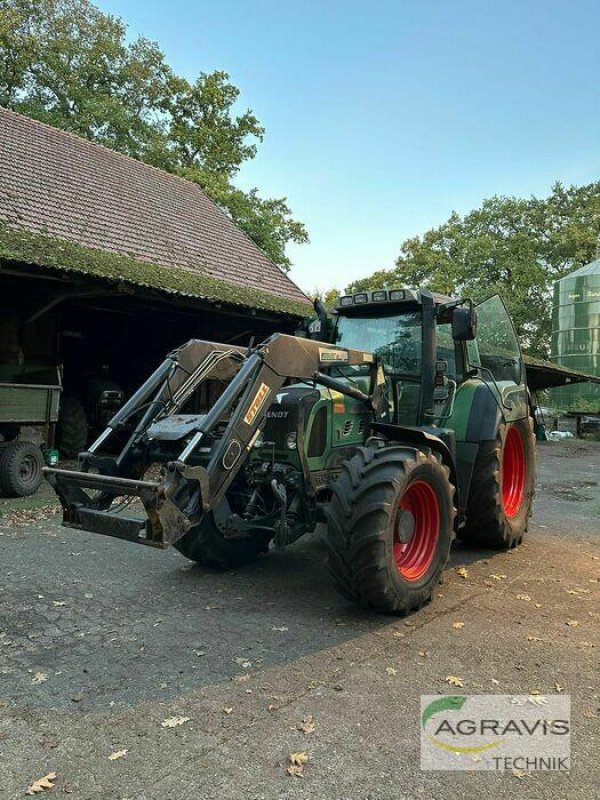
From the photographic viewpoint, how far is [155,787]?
2.51 meters

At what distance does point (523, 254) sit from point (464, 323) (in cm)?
3345

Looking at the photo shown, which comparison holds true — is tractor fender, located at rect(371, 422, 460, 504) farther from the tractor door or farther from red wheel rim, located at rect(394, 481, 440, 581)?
the tractor door

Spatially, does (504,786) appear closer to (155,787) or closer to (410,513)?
(155,787)

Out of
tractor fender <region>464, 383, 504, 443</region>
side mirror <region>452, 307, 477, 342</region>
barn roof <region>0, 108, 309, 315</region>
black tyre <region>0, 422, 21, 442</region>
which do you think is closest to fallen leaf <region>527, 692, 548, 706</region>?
tractor fender <region>464, 383, 504, 443</region>

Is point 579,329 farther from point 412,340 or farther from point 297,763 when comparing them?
point 297,763

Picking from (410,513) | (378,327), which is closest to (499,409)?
(378,327)

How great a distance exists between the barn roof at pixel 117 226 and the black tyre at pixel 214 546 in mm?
5421

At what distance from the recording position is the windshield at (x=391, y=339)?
18.2ft

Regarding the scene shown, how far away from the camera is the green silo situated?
88.4ft

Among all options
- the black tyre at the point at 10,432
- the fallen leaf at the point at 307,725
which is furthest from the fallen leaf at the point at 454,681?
the black tyre at the point at 10,432

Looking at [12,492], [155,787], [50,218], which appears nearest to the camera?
[155,787]

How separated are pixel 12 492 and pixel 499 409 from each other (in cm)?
656

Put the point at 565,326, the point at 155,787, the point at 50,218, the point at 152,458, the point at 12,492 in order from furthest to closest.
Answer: the point at 565,326 → the point at 50,218 → the point at 12,492 → the point at 152,458 → the point at 155,787

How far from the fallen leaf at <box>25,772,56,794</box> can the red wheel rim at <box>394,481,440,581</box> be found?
2567mm
